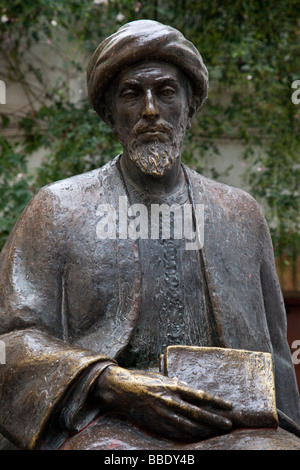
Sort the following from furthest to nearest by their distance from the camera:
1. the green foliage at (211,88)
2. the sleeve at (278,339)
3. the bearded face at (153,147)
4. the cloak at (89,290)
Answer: the green foliage at (211,88) → the sleeve at (278,339) → the bearded face at (153,147) → the cloak at (89,290)

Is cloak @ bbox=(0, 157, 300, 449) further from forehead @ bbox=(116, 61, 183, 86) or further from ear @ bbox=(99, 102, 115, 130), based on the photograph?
forehead @ bbox=(116, 61, 183, 86)

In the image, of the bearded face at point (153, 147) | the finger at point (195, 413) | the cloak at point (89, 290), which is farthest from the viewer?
the bearded face at point (153, 147)

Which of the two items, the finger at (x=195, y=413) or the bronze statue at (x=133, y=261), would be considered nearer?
the finger at (x=195, y=413)

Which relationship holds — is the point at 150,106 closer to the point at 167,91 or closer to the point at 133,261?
the point at 167,91

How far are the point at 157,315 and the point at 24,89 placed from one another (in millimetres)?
4039

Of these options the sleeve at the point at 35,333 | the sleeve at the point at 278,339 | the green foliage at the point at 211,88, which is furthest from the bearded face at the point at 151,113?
the green foliage at the point at 211,88

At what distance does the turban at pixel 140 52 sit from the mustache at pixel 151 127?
0.68 ft

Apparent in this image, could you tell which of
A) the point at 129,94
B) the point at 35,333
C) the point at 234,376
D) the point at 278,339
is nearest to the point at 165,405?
the point at 234,376

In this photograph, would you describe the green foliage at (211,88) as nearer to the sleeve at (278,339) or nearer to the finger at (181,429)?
the sleeve at (278,339)

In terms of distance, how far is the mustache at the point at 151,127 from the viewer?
10.5ft

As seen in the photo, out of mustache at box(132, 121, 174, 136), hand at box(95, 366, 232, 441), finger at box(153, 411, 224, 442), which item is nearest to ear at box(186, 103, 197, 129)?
mustache at box(132, 121, 174, 136)

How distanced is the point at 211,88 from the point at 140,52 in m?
3.57

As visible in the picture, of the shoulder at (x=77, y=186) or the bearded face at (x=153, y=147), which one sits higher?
the bearded face at (x=153, y=147)

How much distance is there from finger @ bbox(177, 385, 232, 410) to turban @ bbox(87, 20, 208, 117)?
3.76ft
